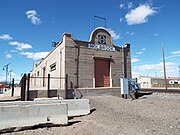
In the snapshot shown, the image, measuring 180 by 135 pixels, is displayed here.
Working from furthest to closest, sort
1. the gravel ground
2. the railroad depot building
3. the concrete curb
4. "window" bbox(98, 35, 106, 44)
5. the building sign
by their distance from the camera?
1. "window" bbox(98, 35, 106, 44)
2. the building sign
3. the railroad depot building
4. the concrete curb
5. the gravel ground

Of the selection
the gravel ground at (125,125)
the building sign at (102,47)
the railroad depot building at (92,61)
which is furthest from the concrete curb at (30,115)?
the building sign at (102,47)

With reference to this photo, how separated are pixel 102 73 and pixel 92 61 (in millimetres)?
1793

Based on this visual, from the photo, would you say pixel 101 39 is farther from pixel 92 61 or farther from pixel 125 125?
pixel 125 125

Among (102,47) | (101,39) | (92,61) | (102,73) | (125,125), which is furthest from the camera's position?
(101,39)

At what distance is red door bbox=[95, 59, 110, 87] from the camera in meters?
16.0

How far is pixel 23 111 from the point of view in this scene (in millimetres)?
6078

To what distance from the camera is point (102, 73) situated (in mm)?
16312

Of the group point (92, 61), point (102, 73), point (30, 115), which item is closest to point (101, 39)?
point (92, 61)

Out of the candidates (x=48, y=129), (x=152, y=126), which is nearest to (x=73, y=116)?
(x=48, y=129)

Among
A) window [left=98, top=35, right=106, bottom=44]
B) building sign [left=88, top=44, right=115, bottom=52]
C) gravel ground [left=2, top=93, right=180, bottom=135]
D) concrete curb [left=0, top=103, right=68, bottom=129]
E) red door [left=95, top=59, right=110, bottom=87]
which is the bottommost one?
gravel ground [left=2, top=93, right=180, bottom=135]

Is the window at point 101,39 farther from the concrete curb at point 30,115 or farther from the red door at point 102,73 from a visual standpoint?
the concrete curb at point 30,115

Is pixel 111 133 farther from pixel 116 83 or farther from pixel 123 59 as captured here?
pixel 123 59

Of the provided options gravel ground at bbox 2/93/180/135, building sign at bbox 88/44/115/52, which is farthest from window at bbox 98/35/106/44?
gravel ground at bbox 2/93/180/135

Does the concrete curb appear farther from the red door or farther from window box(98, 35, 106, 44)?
window box(98, 35, 106, 44)
